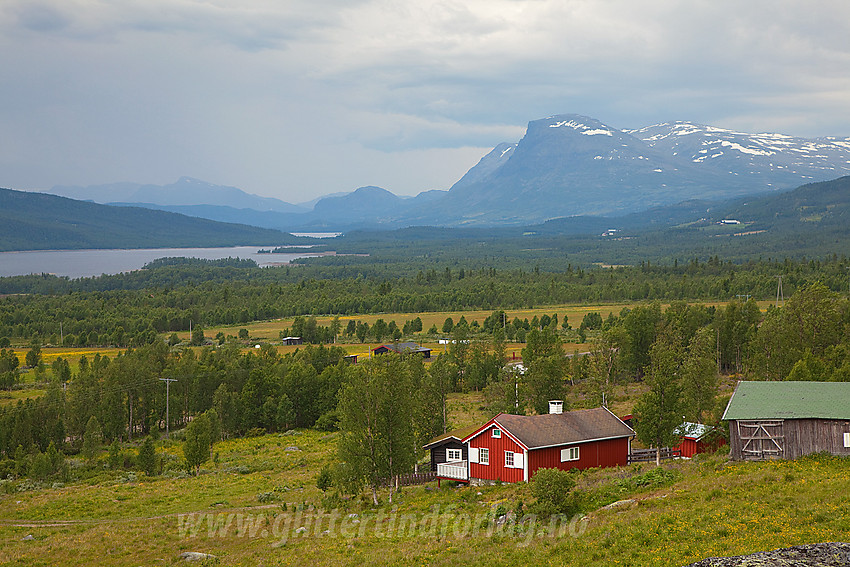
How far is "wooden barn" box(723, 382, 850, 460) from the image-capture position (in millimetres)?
29000

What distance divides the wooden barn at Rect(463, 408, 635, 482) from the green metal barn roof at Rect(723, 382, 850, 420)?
6.14m

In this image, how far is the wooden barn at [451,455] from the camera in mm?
36594

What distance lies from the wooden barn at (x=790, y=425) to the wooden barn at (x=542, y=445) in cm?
664

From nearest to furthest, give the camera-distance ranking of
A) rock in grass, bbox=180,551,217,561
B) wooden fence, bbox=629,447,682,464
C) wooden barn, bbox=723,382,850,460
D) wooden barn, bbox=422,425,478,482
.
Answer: rock in grass, bbox=180,551,217,561 → wooden barn, bbox=723,382,850,460 → wooden barn, bbox=422,425,478,482 → wooden fence, bbox=629,447,682,464

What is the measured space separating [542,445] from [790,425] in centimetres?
993

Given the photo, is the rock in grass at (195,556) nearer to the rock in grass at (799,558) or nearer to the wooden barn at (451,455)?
the wooden barn at (451,455)

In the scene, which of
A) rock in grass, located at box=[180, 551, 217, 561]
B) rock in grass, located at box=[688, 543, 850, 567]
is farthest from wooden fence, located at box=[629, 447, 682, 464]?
rock in grass, located at box=[688, 543, 850, 567]

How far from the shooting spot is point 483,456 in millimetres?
35688

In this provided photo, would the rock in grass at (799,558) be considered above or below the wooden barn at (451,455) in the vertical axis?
above

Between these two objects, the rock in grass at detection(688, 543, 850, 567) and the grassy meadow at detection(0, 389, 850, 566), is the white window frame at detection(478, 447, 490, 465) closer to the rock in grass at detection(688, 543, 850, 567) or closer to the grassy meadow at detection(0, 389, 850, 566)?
the grassy meadow at detection(0, 389, 850, 566)

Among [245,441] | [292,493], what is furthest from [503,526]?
[245,441]

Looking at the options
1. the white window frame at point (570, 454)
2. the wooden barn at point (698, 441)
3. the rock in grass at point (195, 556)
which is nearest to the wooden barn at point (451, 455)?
the white window frame at point (570, 454)

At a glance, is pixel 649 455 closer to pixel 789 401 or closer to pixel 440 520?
pixel 789 401

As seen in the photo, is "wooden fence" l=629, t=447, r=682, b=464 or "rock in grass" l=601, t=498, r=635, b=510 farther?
"wooden fence" l=629, t=447, r=682, b=464
